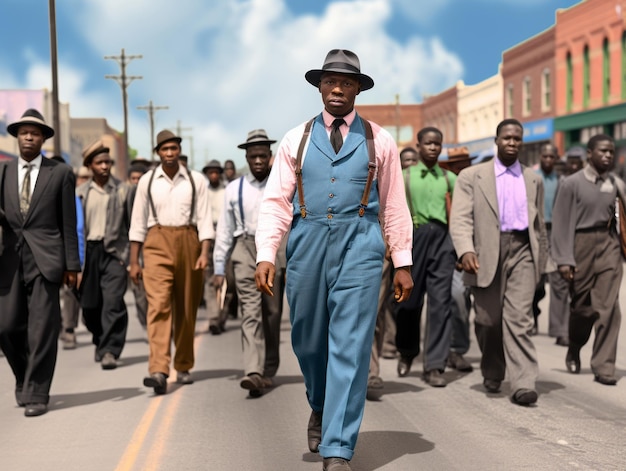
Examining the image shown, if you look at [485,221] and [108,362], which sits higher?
[485,221]

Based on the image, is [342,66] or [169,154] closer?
[342,66]

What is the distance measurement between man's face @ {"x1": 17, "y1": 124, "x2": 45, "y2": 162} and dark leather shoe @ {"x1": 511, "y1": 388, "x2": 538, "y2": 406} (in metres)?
4.04

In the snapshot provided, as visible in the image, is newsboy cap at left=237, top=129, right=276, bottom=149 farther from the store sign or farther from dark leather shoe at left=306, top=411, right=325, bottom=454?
the store sign

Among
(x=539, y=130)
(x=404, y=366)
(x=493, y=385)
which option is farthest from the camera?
(x=539, y=130)

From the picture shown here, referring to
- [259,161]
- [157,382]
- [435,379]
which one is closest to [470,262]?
[435,379]

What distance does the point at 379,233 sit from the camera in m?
6.36

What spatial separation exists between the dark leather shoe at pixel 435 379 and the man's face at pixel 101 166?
420 centimetres

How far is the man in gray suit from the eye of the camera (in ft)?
29.2

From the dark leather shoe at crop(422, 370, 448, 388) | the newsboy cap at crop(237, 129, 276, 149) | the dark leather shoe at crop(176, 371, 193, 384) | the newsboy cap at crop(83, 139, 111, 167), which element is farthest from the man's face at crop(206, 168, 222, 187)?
the dark leather shoe at crop(422, 370, 448, 388)

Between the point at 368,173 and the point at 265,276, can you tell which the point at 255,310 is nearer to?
the point at 265,276

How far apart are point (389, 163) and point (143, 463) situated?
2.23 metres

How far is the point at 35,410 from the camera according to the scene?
27.1ft

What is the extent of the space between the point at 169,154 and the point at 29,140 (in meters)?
1.52

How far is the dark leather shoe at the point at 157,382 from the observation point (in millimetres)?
9094
